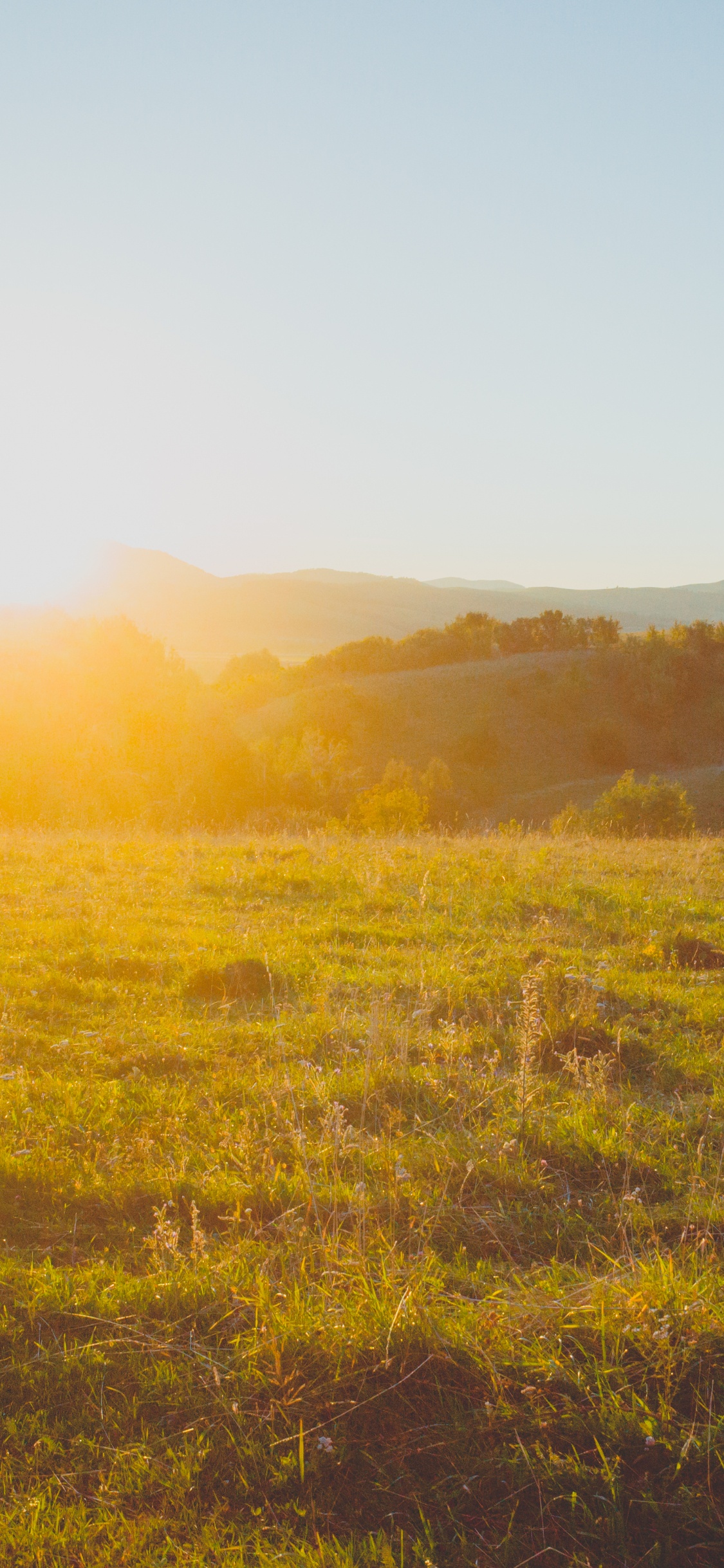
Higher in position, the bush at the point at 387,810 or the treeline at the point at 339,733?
the treeline at the point at 339,733

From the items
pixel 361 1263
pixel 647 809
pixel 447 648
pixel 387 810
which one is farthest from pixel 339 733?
pixel 361 1263

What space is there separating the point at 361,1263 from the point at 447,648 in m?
62.8

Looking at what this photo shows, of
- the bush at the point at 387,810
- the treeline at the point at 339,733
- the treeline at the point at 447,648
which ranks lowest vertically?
the bush at the point at 387,810

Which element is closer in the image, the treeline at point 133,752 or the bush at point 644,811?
the bush at point 644,811

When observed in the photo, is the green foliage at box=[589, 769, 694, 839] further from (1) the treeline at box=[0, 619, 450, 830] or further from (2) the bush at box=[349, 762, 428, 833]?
(1) the treeline at box=[0, 619, 450, 830]

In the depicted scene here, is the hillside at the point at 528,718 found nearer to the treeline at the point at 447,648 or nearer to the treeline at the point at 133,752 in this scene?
the treeline at the point at 447,648

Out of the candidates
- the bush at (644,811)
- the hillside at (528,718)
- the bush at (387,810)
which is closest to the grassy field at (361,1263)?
the bush at (644,811)

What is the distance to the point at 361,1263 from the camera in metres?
3.16

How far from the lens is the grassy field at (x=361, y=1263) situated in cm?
239

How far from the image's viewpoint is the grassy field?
7.85 ft

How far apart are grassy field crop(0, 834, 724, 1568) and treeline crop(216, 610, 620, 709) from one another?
186 feet

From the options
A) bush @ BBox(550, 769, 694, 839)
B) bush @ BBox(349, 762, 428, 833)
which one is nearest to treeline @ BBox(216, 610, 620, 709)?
bush @ BBox(349, 762, 428, 833)

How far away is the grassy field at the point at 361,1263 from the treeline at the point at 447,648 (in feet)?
186

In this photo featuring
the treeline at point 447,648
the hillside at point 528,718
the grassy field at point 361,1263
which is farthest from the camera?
the treeline at point 447,648
